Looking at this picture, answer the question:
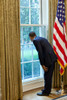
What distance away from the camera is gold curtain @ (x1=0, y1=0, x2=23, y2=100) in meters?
3.00

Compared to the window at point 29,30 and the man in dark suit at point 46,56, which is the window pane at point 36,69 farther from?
the man in dark suit at point 46,56

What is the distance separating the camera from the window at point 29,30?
12.1 ft

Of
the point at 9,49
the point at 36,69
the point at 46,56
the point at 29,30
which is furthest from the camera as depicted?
the point at 36,69

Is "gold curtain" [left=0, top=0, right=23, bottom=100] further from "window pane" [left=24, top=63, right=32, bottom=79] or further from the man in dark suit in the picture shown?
"window pane" [left=24, top=63, right=32, bottom=79]

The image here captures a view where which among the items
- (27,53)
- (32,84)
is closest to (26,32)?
(27,53)

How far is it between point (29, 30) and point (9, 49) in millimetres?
897

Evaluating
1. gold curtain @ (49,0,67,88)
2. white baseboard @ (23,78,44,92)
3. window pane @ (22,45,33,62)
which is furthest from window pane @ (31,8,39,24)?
white baseboard @ (23,78,44,92)

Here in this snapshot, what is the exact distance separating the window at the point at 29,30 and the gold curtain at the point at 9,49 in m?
0.47

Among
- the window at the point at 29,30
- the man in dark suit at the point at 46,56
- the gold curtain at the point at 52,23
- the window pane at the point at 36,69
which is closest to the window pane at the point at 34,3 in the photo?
the window at the point at 29,30

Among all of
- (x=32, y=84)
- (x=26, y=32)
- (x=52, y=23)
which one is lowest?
(x=32, y=84)

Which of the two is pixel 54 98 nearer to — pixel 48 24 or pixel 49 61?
pixel 49 61

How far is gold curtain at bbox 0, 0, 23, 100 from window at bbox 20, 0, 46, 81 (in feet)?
1.54

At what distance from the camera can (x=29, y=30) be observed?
12.4ft

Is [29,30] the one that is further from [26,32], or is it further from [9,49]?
[9,49]
